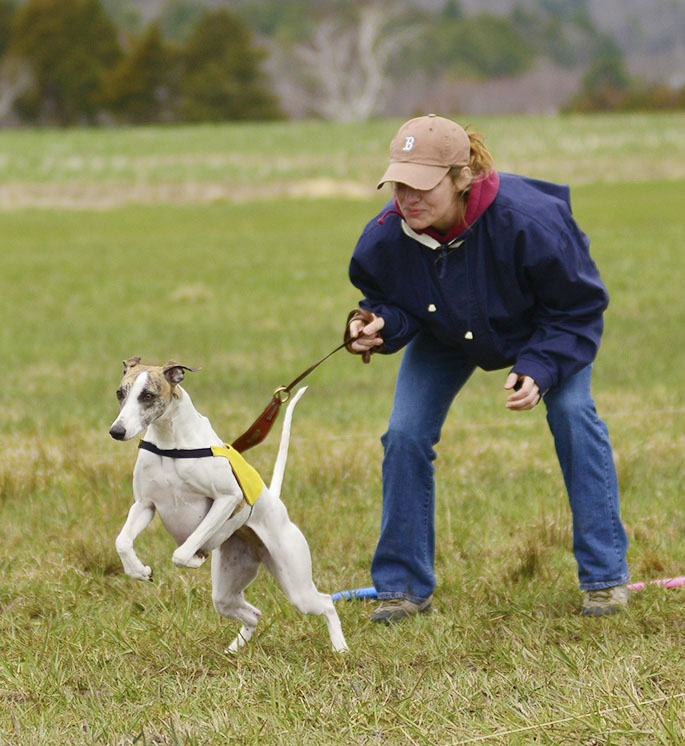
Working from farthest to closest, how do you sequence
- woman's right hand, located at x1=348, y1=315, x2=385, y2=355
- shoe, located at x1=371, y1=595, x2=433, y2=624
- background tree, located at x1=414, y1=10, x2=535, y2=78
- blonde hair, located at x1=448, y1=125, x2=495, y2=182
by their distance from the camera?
background tree, located at x1=414, y1=10, x2=535, y2=78 → shoe, located at x1=371, y1=595, x2=433, y2=624 → woman's right hand, located at x1=348, y1=315, x2=385, y2=355 → blonde hair, located at x1=448, y1=125, x2=495, y2=182

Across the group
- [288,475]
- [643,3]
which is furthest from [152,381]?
[643,3]

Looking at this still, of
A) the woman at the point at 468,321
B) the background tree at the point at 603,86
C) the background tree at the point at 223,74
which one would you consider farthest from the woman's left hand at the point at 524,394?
the background tree at the point at 603,86

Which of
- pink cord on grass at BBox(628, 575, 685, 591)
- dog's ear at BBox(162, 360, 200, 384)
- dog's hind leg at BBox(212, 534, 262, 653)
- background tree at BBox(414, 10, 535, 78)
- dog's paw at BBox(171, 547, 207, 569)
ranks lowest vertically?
pink cord on grass at BBox(628, 575, 685, 591)

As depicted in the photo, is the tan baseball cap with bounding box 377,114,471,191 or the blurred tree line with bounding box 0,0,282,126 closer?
the tan baseball cap with bounding box 377,114,471,191

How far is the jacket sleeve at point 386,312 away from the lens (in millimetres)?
4867

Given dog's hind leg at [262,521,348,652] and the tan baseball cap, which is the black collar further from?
the tan baseball cap

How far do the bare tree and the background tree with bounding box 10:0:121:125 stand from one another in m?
18.9

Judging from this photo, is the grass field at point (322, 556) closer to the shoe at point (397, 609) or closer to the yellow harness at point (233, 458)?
the shoe at point (397, 609)

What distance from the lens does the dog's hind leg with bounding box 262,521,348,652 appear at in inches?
166

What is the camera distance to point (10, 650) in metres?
4.54

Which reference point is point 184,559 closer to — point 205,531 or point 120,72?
point 205,531

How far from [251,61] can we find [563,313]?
77.3m

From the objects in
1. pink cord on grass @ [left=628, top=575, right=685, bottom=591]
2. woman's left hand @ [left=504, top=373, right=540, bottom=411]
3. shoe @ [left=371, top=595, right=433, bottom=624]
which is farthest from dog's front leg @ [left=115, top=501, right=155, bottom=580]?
pink cord on grass @ [left=628, top=575, right=685, bottom=591]

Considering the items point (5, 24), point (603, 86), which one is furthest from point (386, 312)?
point (603, 86)
